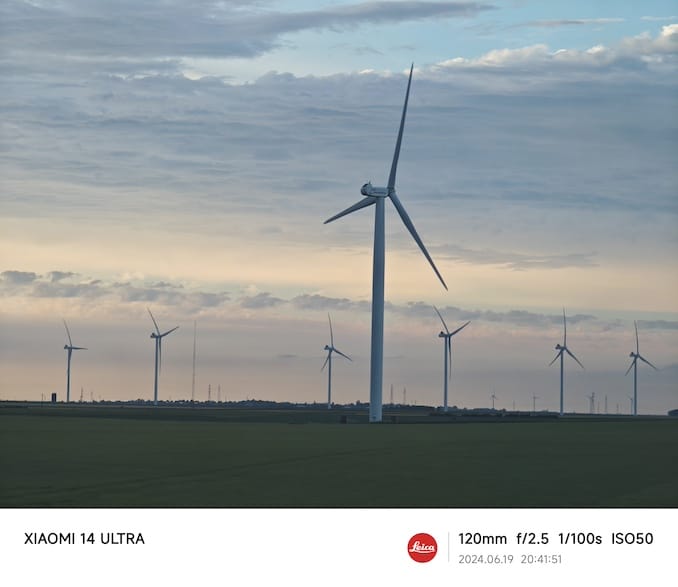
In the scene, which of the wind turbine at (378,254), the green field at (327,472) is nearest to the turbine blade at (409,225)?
the wind turbine at (378,254)

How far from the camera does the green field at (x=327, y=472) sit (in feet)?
135

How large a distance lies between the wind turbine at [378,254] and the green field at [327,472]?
53.7 m
